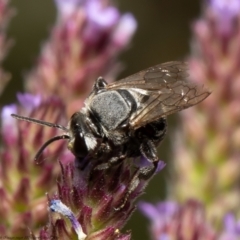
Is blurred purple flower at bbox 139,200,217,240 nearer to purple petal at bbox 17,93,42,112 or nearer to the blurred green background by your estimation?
purple petal at bbox 17,93,42,112

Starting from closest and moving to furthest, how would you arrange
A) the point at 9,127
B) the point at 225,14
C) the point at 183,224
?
the point at 9,127
the point at 183,224
the point at 225,14

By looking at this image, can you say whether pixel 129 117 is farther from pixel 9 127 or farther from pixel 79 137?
pixel 9 127

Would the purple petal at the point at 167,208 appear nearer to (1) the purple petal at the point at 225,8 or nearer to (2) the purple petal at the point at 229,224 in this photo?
(2) the purple petal at the point at 229,224

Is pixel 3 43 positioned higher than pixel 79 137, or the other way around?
pixel 3 43

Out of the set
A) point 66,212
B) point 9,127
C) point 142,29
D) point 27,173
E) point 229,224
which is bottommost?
point 66,212

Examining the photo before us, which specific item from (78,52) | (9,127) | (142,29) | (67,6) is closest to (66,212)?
(9,127)

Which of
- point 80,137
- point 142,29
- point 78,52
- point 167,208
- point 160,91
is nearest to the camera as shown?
point 80,137

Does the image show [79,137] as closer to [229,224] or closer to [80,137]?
[80,137]

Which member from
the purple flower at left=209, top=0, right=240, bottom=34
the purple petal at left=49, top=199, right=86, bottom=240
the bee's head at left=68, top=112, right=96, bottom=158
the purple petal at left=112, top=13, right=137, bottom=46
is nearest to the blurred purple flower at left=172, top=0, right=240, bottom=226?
the purple flower at left=209, top=0, right=240, bottom=34

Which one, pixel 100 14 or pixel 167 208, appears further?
pixel 100 14
